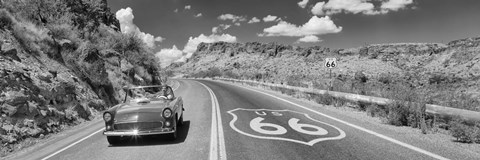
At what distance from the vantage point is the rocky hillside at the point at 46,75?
8836mm

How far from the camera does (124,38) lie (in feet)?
96.5

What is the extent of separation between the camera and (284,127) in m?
8.83

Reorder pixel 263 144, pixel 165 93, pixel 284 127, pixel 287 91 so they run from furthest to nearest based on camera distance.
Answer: pixel 287 91
pixel 165 93
pixel 284 127
pixel 263 144

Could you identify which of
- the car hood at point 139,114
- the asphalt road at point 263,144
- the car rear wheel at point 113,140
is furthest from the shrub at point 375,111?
the car rear wheel at point 113,140

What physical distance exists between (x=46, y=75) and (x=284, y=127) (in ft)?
27.7

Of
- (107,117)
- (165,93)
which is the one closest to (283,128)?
(165,93)

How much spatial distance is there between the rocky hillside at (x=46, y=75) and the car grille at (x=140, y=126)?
105 inches

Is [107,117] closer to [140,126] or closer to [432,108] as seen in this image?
[140,126]

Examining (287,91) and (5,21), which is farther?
(287,91)

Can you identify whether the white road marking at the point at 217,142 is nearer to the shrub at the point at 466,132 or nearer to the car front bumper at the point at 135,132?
the car front bumper at the point at 135,132

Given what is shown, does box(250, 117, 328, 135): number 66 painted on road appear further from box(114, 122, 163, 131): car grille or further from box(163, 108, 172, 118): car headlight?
box(114, 122, 163, 131): car grille

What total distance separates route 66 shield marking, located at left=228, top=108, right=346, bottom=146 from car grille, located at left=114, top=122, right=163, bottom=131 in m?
2.10

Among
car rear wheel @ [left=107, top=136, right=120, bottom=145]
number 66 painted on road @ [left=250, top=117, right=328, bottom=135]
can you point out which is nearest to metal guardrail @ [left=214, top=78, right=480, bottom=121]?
number 66 painted on road @ [left=250, top=117, right=328, bottom=135]

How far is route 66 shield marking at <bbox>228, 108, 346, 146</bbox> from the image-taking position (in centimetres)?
748
